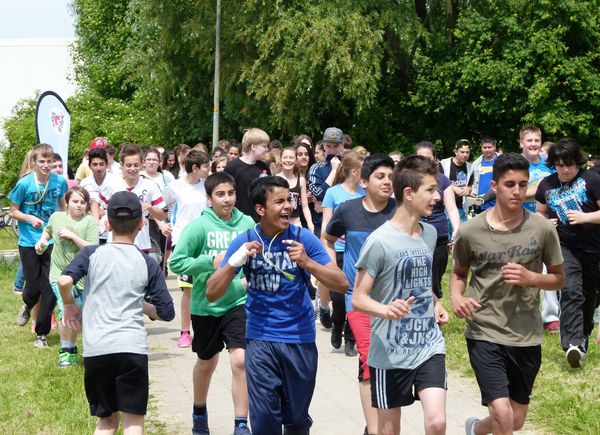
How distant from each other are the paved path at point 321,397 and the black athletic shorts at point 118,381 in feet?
5.54

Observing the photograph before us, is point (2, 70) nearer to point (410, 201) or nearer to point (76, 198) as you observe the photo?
point (76, 198)

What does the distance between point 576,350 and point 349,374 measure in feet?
6.50

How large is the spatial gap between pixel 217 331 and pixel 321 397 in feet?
5.77

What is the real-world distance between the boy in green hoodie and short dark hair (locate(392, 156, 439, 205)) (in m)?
1.62

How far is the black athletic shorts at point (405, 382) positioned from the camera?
19.2 ft

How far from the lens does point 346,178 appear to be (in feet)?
32.4

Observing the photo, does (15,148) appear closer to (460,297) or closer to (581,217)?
(581,217)

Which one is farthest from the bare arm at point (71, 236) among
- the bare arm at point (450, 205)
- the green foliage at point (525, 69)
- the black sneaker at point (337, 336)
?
the green foliage at point (525, 69)

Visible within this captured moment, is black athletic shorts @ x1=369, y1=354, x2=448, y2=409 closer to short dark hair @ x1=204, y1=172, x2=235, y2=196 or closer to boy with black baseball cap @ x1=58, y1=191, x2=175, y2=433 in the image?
boy with black baseball cap @ x1=58, y1=191, x2=175, y2=433

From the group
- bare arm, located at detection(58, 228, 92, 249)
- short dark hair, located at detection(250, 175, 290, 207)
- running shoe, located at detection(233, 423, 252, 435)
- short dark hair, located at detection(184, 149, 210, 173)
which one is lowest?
running shoe, located at detection(233, 423, 252, 435)

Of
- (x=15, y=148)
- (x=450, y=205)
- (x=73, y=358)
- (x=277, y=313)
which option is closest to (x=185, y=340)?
(x=73, y=358)

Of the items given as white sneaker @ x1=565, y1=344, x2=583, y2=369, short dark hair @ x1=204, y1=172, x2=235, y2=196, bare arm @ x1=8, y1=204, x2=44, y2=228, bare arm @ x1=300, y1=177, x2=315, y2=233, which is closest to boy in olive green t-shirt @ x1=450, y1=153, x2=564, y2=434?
short dark hair @ x1=204, y1=172, x2=235, y2=196

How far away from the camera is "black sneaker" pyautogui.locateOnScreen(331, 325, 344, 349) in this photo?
1086 cm

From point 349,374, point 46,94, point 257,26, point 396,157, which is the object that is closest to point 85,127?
point 257,26
